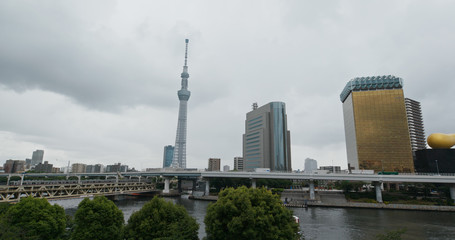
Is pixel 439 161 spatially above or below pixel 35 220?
above

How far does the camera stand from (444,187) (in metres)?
74.6

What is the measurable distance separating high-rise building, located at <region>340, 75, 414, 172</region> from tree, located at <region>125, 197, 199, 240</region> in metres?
124

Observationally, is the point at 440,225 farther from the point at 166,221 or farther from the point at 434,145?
the point at 434,145

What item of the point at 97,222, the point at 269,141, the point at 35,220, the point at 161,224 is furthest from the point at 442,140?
the point at 35,220

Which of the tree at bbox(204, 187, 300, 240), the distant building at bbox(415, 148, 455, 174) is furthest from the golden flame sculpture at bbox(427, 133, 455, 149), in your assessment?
the tree at bbox(204, 187, 300, 240)

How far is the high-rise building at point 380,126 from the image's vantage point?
4611 inches

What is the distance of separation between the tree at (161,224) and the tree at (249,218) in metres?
1.99

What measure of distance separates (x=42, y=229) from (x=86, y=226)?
385 cm

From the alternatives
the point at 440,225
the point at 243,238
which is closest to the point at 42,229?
the point at 243,238

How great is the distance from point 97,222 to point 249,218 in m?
13.3

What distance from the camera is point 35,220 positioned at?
20.5 meters

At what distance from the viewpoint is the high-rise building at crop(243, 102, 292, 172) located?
160625mm

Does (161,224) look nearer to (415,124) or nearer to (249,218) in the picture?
(249,218)

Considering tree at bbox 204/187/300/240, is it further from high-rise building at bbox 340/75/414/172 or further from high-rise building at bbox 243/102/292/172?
high-rise building at bbox 243/102/292/172
